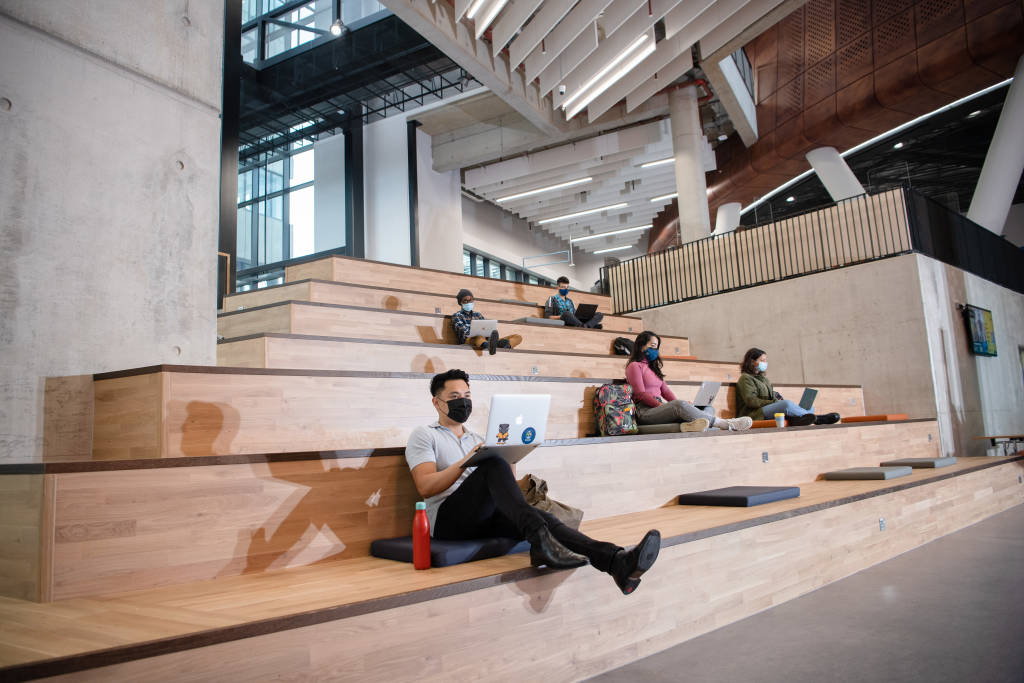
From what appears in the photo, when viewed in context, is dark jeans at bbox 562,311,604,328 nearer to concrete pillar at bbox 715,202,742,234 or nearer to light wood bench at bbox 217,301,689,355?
light wood bench at bbox 217,301,689,355

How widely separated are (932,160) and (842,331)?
40.3 ft

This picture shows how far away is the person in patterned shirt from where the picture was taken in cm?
567

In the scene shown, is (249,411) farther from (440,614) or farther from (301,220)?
(301,220)

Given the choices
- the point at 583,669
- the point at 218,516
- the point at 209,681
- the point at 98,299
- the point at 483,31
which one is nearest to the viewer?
the point at 209,681

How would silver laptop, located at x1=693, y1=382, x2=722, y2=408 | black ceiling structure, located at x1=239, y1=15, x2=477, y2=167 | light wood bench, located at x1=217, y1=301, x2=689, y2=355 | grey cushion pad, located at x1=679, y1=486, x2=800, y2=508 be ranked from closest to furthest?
1. grey cushion pad, located at x1=679, y1=486, x2=800, y2=508
2. light wood bench, located at x1=217, y1=301, x2=689, y2=355
3. silver laptop, located at x1=693, y1=382, x2=722, y2=408
4. black ceiling structure, located at x1=239, y1=15, x2=477, y2=167

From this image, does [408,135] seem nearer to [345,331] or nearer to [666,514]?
[345,331]

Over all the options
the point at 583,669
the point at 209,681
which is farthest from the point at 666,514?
the point at 209,681

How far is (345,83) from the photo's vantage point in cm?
1234

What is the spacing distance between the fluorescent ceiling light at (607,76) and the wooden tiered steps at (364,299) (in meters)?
4.08

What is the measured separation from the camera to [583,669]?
2303 mm

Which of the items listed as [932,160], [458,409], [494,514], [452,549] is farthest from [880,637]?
[932,160]

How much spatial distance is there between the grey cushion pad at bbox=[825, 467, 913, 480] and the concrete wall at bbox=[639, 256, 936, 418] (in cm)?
312

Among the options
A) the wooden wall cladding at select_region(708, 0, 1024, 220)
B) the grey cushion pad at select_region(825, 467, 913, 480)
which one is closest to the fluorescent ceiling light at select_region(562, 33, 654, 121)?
the wooden wall cladding at select_region(708, 0, 1024, 220)

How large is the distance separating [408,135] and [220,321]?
818 centimetres
